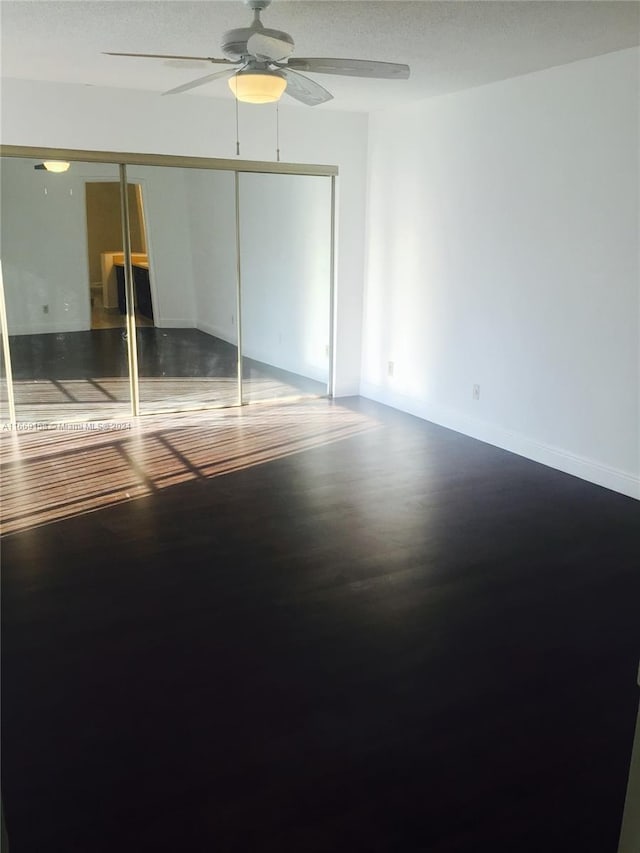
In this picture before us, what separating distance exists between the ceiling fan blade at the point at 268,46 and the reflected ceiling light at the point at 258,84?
0.91ft

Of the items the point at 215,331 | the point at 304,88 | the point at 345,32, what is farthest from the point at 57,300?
the point at 345,32

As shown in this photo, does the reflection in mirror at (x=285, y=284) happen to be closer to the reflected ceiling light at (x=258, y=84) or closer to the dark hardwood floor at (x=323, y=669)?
the dark hardwood floor at (x=323, y=669)

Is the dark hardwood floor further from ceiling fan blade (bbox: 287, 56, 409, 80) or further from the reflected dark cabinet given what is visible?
ceiling fan blade (bbox: 287, 56, 409, 80)

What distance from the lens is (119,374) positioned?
608 cm

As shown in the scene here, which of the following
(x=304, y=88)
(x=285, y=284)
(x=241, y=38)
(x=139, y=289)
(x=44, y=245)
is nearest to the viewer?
(x=241, y=38)

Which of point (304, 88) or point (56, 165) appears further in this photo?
point (56, 165)

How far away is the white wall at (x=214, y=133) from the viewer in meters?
5.21

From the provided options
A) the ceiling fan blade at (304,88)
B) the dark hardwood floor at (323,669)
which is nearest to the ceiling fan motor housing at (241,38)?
the ceiling fan blade at (304,88)

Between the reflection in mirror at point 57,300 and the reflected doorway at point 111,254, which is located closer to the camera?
the reflection in mirror at point 57,300

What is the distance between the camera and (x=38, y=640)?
279 centimetres

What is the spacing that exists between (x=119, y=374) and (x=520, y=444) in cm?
329

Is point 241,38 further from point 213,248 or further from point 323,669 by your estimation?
point 213,248

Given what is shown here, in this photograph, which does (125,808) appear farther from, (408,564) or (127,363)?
(127,363)

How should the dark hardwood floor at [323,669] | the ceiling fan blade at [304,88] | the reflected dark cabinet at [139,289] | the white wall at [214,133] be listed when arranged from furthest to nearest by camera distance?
the reflected dark cabinet at [139,289]
the white wall at [214,133]
the ceiling fan blade at [304,88]
the dark hardwood floor at [323,669]
